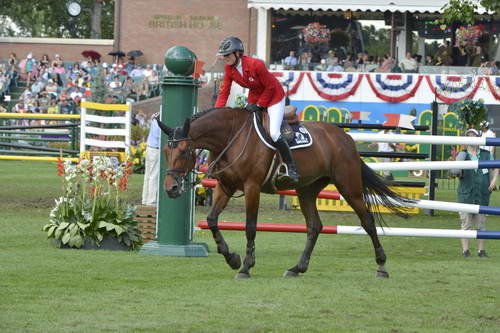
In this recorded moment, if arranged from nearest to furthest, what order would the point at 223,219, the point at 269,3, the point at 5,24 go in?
the point at 223,219 < the point at 269,3 < the point at 5,24

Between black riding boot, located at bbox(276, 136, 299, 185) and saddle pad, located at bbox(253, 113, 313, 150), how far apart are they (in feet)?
0.27

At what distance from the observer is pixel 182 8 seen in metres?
47.7

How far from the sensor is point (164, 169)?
1194cm

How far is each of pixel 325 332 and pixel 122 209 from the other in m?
5.71

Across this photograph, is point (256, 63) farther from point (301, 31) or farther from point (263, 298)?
point (301, 31)

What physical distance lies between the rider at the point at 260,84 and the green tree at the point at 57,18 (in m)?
50.9

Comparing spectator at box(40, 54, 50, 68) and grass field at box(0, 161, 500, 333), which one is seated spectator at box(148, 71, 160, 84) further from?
grass field at box(0, 161, 500, 333)

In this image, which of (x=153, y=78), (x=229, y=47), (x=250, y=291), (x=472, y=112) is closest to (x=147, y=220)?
(x=229, y=47)

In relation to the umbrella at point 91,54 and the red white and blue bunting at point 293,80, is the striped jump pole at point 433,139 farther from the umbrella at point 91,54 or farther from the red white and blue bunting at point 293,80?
the umbrella at point 91,54

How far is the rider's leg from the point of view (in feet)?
34.2

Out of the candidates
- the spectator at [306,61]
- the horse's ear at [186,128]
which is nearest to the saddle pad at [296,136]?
the horse's ear at [186,128]

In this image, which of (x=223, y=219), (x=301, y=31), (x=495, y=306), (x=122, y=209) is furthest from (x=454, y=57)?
(x=495, y=306)

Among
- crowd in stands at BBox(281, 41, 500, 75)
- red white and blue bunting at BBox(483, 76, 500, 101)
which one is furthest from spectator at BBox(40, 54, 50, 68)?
red white and blue bunting at BBox(483, 76, 500, 101)

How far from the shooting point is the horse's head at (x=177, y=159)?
32.8 feet
